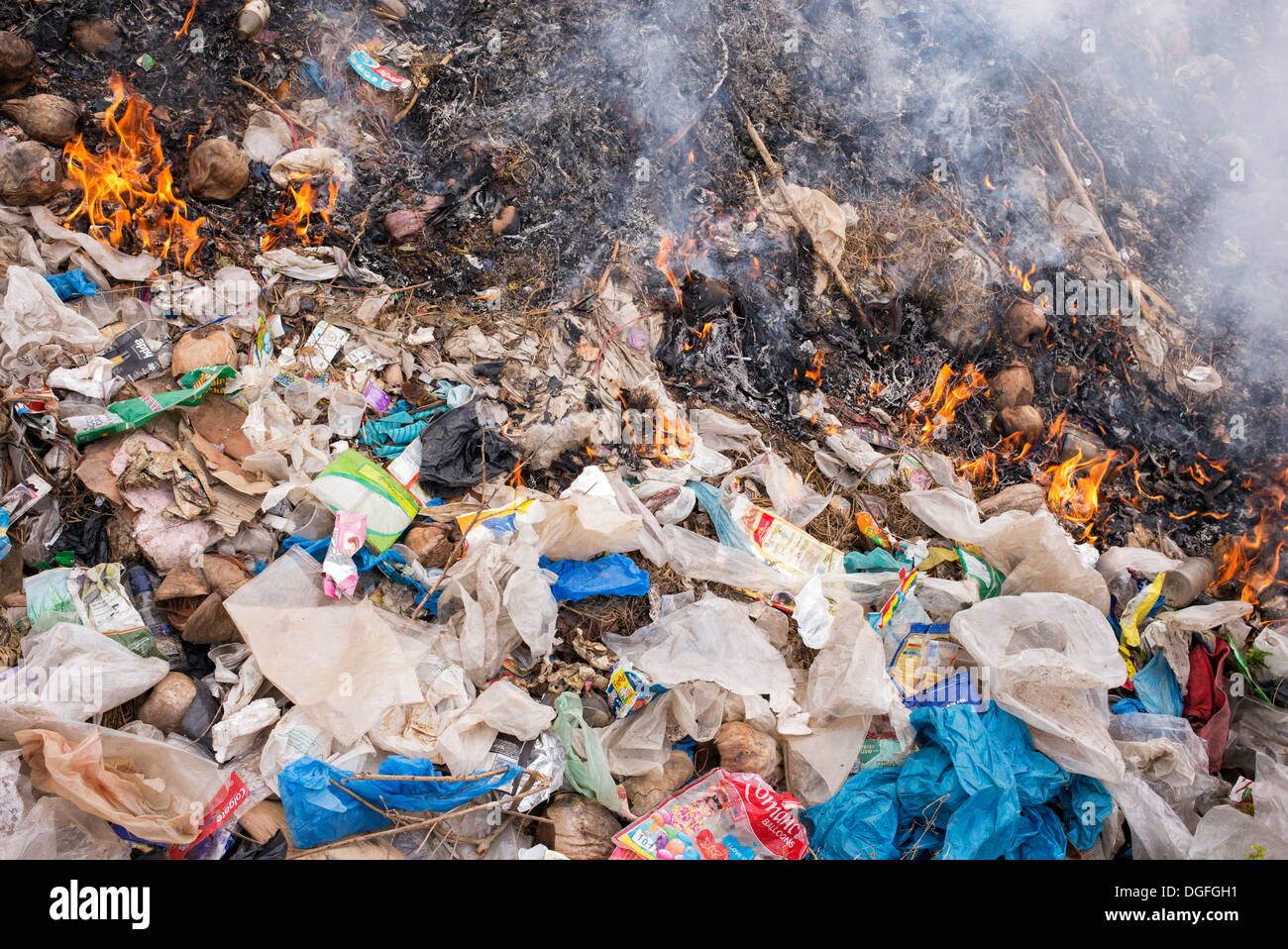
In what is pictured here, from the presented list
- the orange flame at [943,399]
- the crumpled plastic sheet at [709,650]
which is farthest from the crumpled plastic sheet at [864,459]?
the crumpled plastic sheet at [709,650]

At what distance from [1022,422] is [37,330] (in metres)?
4.65

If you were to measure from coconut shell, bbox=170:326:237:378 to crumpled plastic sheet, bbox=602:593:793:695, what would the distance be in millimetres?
2073

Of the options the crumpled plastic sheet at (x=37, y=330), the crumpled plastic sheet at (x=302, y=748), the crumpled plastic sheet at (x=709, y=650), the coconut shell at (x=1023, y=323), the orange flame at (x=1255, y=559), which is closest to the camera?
the crumpled plastic sheet at (x=302, y=748)

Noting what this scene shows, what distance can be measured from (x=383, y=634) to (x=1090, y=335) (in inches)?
158

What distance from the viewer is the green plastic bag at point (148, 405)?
3096mm

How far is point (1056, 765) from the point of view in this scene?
2.95 meters

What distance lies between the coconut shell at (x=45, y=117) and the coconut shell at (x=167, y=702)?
9.10 feet

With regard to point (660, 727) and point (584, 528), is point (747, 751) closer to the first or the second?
point (660, 727)

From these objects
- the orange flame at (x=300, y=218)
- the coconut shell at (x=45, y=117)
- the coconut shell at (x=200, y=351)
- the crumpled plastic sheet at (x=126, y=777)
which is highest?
the coconut shell at (x=45, y=117)

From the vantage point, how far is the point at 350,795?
259cm

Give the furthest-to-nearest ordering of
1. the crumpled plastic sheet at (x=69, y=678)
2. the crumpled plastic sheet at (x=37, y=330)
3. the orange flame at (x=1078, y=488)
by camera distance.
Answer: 1. the orange flame at (x=1078, y=488)
2. the crumpled plastic sheet at (x=37, y=330)
3. the crumpled plastic sheet at (x=69, y=678)

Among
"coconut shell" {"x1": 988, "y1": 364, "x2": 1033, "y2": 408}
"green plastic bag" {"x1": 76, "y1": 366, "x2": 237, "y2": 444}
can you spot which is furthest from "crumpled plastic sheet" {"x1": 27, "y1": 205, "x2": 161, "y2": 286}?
"coconut shell" {"x1": 988, "y1": 364, "x2": 1033, "y2": 408}

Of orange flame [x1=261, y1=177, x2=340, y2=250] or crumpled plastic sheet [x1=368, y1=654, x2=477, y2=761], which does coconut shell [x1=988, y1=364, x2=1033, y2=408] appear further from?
orange flame [x1=261, y1=177, x2=340, y2=250]

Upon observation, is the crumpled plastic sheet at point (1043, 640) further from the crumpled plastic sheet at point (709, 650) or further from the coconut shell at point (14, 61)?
the coconut shell at point (14, 61)
